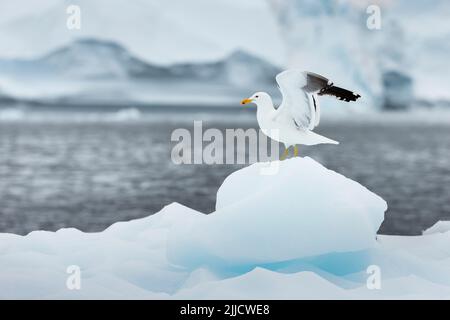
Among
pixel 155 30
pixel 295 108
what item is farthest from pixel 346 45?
pixel 295 108

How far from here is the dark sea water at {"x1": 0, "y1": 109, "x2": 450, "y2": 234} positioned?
38.7ft

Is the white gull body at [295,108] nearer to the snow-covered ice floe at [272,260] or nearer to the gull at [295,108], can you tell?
the gull at [295,108]

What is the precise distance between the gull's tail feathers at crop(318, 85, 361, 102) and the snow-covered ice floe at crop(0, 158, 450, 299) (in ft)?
1.92

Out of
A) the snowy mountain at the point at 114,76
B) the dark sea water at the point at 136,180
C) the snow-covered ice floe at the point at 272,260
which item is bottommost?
the snow-covered ice floe at the point at 272,260

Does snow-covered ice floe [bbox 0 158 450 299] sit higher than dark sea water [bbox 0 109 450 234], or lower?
lower

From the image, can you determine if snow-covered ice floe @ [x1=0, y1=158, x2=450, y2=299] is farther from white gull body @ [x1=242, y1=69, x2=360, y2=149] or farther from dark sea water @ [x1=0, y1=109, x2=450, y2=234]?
dark sea water @ [x1=0, y1=109, x2=450, y2=234]

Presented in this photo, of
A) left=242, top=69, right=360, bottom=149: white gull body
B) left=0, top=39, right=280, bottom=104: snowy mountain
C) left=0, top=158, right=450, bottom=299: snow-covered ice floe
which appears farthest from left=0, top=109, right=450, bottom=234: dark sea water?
left=0, top=39, right=280, bottom=104: snowy mountain

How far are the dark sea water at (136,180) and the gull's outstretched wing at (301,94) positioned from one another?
6.36m

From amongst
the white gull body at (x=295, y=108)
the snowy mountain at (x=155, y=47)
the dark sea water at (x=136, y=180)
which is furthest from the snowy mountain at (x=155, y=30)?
the white gull body at (x=295, y=108)

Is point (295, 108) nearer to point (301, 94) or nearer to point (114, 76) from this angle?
point (301, 94)

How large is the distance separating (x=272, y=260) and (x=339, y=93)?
139 centimetres

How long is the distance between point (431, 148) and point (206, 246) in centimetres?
2474

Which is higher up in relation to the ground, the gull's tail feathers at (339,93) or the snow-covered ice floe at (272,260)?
the gull's tail feathers at (339,93)

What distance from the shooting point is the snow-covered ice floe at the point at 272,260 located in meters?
4.36
